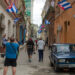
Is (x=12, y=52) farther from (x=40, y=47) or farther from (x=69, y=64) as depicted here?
(x=40, y=47)

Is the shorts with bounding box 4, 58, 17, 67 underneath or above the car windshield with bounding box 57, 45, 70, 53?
underneath

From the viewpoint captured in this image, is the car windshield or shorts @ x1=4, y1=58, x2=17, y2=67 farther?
the car windshield

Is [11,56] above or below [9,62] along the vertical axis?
above

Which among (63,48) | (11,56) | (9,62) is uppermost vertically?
(63,48)

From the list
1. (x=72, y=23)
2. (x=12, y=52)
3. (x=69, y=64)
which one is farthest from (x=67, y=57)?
(x=72, y=23)

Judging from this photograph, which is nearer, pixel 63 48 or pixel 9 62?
pixel 9 62

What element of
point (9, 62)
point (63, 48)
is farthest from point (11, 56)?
point (63, 48)

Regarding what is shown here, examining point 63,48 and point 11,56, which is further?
point 63,48

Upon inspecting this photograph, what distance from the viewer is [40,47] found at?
13609 millimetres

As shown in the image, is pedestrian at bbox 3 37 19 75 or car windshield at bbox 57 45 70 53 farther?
car windshield at bbox 57 45 70 53

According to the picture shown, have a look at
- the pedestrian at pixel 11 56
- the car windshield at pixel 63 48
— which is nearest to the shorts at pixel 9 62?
the pedestrian at pixel 11 56

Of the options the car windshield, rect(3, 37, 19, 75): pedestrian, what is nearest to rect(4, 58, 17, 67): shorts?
rect(3, 37, 19, 75): pedestrian

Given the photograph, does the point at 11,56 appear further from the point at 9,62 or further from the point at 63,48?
the point at 63,48

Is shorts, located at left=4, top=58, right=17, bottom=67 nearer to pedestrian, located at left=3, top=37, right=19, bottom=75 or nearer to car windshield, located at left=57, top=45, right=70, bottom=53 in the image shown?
pedestrian, located at left=3, top=37, right=19, bottom=75
